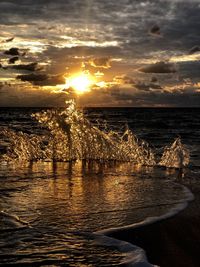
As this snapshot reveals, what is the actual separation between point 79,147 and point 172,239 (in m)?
9.64

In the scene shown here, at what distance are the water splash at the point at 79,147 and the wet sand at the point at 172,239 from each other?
7.79 m

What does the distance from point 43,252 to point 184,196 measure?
3.94 m

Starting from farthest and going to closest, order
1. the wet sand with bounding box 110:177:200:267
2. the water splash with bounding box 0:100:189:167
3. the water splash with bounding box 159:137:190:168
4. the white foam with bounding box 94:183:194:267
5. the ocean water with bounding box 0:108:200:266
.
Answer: the water splash with bounding box 0:100:189:167, the water splash with bounding box 159:137:190:168, the ocean water with bounding box 0:108:200:266, the wet sand with bounding box 110:177:200:267, the white foam with bounding box 94:183:194:267

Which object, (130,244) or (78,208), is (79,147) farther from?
(130,244)

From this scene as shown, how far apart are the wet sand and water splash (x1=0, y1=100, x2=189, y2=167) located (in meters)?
7.79

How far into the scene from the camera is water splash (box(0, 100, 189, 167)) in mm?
14711

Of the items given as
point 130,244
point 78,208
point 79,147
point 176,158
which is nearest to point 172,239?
point 130,244

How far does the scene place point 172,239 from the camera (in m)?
5.66

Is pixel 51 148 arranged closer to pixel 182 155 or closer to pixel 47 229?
pixel 182 155

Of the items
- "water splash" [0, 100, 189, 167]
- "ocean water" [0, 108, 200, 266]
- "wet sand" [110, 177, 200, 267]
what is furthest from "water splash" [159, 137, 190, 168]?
"wet sand" [110, 177, 200, 267]

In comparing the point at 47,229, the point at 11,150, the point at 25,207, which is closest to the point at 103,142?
the point at 11,150

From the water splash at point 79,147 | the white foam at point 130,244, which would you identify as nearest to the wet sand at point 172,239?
the white foam at point 130,244

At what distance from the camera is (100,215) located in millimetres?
6684

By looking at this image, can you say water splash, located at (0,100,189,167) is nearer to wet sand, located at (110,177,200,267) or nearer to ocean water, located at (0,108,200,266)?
ocean water, located at (0,108,200,266)
